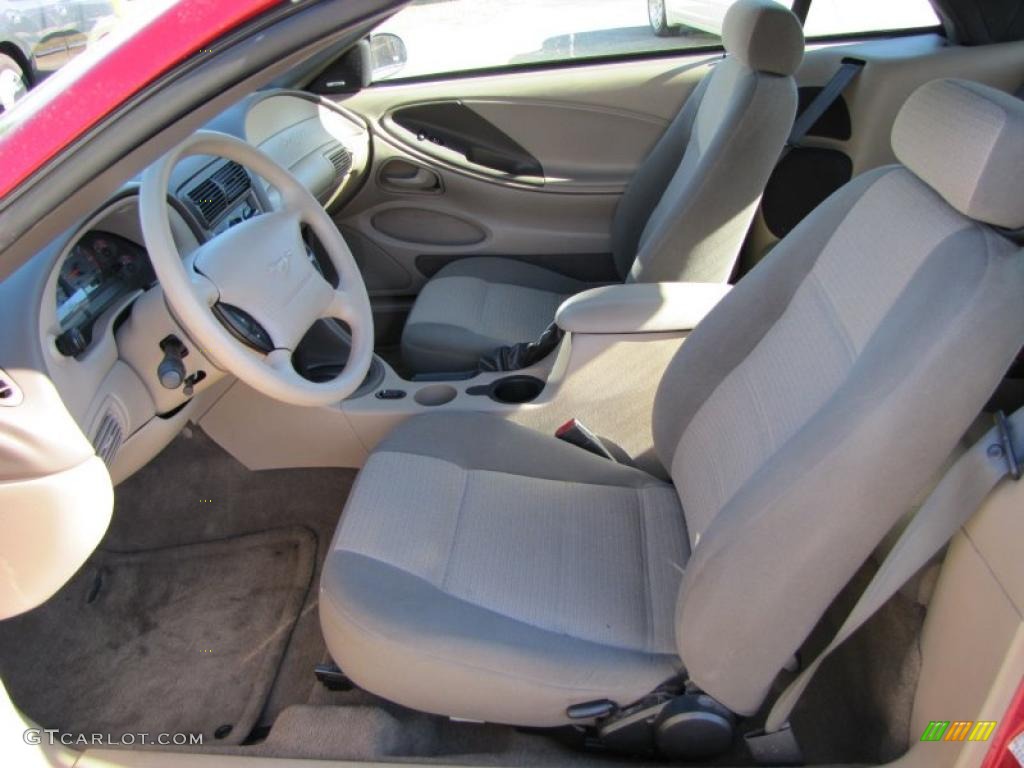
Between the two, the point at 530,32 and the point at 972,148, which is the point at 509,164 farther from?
the point at 972,148

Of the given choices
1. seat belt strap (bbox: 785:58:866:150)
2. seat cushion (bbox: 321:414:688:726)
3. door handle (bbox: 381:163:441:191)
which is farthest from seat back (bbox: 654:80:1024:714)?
door handle (bbox: 381:163:441:191)

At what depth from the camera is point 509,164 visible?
252cm

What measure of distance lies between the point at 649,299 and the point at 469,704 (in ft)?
2.78

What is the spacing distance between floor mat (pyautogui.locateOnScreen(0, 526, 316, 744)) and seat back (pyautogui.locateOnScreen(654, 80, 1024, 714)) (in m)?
0.90

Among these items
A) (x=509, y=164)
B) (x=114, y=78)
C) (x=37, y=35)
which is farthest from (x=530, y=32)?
(x=114, y=78)

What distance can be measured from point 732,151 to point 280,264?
36.2 inches

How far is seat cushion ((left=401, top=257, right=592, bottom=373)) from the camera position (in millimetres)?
1996

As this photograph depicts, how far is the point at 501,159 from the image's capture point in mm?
2518

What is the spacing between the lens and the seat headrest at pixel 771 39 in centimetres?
162

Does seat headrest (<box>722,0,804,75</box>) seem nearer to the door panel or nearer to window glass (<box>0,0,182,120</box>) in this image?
the door panel

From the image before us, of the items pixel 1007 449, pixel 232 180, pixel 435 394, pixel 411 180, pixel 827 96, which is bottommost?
pixel 435 394

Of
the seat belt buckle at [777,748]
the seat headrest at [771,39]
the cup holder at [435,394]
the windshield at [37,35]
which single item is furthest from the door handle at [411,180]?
the seat belt buckle at [777,748]

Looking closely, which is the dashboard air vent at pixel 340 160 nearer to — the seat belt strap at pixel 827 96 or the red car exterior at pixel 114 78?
the seat belt strap at pixel 827 96

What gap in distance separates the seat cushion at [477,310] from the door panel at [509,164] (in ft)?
0.47
